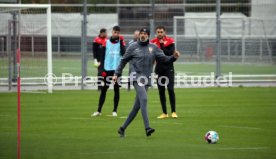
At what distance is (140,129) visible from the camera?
15742 mm

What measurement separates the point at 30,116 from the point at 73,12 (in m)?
14.9

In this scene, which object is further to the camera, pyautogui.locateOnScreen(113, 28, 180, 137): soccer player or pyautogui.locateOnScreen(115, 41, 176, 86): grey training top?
pyautogui.locateOnScreen(115, 41, 176, 86): grey training top

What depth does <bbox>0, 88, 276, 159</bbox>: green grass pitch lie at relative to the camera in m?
12.2

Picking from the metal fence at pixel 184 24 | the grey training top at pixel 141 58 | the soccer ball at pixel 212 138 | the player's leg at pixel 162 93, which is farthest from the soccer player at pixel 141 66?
the metal fence at pixel 184 24

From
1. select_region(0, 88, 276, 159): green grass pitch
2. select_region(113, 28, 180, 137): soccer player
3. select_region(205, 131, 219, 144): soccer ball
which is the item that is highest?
select_region(113, 28, 180, 137): soccer player

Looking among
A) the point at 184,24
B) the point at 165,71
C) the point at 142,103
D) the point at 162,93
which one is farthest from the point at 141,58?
the point at 184,24

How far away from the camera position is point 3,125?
16.7 meters

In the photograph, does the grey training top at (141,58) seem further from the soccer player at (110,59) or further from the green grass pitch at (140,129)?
the soccer player at (110,59)

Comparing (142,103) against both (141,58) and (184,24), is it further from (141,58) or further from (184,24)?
(184,24)

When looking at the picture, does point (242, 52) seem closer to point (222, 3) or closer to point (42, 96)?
point (222, 3)

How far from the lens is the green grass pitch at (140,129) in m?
12.2

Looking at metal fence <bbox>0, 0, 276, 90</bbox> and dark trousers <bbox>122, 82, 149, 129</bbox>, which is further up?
metal fence <bbox>0, 0, 276, 90</bbox>

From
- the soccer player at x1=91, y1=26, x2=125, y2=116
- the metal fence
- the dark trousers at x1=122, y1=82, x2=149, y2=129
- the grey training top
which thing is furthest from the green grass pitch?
the metal fence

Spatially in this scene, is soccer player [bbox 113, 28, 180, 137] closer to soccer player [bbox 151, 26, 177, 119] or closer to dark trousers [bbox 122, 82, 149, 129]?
dark trousers [bbox 122, 82, 149, 129]
